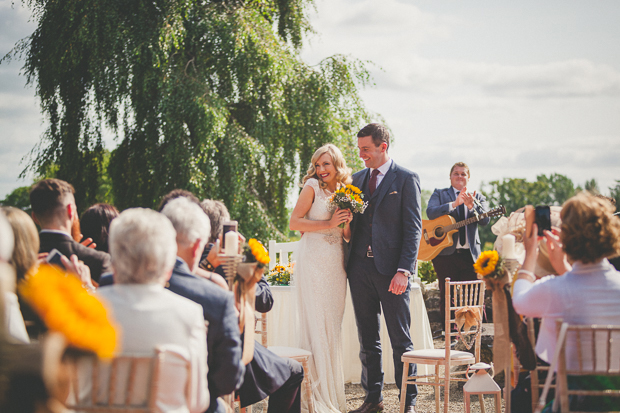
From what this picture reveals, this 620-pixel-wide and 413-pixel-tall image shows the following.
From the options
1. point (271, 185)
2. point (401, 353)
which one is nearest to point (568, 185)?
point (271, 185)

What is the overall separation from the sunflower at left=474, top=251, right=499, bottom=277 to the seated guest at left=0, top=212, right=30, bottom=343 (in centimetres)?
204

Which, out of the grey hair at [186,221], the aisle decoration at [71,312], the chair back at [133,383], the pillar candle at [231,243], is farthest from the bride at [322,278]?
the aisle decoration at [71,312]

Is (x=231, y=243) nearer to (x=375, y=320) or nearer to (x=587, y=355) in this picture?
(x=587, y=355)

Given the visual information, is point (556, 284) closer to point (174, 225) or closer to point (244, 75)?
point (174, 225)

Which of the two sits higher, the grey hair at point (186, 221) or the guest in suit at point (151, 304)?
the grey hair at point (186, 221)

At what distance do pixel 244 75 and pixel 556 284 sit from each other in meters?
8.66

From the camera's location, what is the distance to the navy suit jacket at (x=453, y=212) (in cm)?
661

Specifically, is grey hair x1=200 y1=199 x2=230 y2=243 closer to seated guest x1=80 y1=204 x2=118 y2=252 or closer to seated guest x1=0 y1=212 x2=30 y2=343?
seated guest x1=80 y1=204 x2=118 y2=252

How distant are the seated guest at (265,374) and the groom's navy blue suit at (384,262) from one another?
1.15 meters

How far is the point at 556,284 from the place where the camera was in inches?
97.3

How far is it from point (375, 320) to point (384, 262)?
518 mm

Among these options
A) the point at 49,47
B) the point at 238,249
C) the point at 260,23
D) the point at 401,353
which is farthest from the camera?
the point at 260,23

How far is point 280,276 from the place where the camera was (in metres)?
6.16

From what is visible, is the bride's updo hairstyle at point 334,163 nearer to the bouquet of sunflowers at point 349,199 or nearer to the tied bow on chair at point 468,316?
the bouquet of sunflowers at point 349,199
